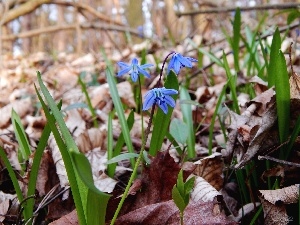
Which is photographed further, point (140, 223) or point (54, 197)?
point (54, 197)

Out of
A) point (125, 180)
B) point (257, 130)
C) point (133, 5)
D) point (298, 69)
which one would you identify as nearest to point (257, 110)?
point (257, 130)

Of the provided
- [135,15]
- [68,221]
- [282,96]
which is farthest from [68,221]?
[135,15]

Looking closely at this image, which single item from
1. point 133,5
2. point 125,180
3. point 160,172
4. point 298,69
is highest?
point 133,5

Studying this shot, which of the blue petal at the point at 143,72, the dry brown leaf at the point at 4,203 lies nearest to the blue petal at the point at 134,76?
the blue petal at the point at 143,72

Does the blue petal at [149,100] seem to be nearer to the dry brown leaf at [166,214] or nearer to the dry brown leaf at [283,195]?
the dry brown leaf at [166,214]

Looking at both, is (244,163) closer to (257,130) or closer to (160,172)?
(257,130)

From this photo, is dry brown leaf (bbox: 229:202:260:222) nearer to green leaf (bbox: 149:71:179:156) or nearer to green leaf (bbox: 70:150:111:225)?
green leaf (bbox: 149:71:179:156)

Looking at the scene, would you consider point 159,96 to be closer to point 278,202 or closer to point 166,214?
point 166,214
